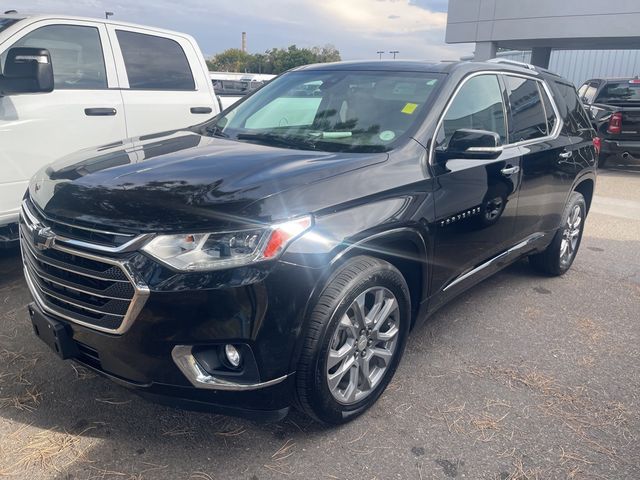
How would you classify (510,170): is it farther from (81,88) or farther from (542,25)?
(542,25)

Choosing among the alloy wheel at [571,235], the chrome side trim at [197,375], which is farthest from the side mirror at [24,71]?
the alloy wheel at [571,235]

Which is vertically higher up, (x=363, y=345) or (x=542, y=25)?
(x=542, y=25)

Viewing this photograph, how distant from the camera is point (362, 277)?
2.56 metres

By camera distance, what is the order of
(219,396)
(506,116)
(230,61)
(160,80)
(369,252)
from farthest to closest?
(230,61)
(160,80)
(506,116)
(369,252)
(219,396)

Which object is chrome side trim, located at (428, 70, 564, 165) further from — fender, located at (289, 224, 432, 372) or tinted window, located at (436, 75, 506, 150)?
fender, located at (289, 224, 432, 372)

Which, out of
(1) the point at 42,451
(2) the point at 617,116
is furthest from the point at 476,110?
(2) the point at 617,116

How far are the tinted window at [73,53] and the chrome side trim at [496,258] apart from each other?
3431 mm

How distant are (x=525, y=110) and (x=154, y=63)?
341 cm

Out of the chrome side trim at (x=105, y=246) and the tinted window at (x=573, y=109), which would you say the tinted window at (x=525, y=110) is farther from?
the chrome side trim at (x=105, y=246)

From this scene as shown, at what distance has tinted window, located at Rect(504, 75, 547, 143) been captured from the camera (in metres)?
3.99

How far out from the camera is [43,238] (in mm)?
2492

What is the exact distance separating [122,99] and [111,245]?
3.13 metres

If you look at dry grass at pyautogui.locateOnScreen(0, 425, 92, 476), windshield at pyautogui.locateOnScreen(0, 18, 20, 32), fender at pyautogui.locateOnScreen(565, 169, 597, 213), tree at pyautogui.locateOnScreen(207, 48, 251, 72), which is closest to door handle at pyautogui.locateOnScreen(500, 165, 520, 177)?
fender at pyautogui.locateOnScreen(565, 169, 597, 213)

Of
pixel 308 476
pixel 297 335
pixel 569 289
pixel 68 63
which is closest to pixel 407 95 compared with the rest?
pixel 297 335
